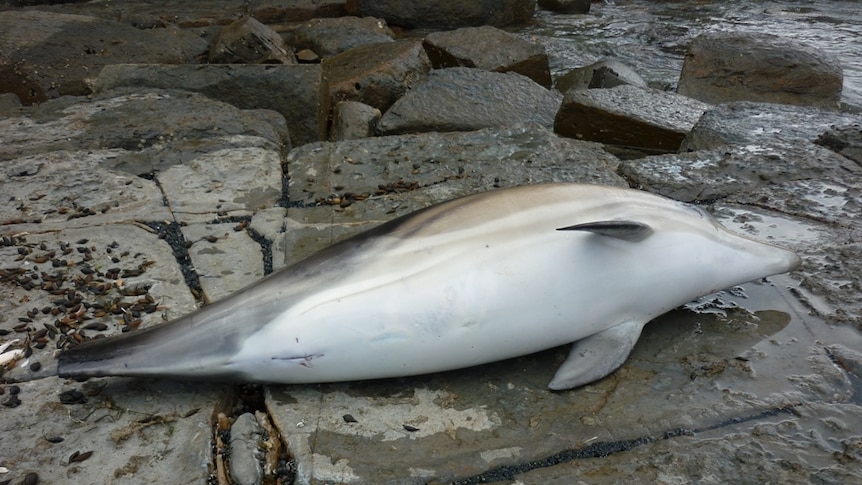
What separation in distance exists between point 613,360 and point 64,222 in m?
2.71

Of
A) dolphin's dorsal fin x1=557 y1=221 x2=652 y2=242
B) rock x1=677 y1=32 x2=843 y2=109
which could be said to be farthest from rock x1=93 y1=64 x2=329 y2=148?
rock x1=677 y1=32 x2=843 y2=109

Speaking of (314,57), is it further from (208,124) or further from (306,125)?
(208,124)

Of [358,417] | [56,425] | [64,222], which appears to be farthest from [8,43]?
[358,417]

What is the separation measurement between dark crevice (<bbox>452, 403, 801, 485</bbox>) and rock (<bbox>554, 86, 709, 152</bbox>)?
3.83 metres

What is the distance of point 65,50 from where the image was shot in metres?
7.21

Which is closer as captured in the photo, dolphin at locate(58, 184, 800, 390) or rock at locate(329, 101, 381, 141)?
dolphin at locate(58, 184, 800, 390)

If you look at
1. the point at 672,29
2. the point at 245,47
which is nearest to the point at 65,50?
the point at 245,47

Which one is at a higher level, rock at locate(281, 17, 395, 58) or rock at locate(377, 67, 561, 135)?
rock at locate(377, 67, 561, 135)

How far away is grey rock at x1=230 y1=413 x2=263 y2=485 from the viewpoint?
204 centimetres

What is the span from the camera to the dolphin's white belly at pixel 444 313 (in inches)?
88.8

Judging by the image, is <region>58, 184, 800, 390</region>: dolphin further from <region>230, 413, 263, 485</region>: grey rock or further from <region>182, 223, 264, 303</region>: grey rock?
<region>182, 223, 264, 303</region>: grey rock

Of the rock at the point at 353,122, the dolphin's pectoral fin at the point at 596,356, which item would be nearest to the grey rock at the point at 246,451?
the dolphin's pectoral fin at the point at 596,356

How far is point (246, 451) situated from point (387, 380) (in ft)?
1.69

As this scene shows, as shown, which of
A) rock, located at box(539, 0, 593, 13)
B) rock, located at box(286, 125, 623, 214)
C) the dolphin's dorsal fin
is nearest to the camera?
the dolphin's dorsal fin
